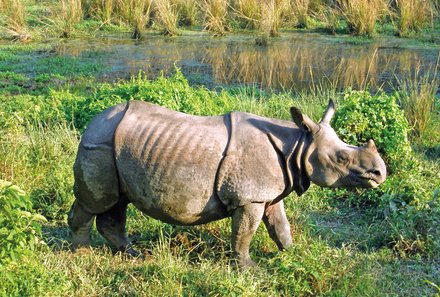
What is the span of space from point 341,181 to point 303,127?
1.49ft

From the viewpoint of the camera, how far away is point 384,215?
6719 millimetres

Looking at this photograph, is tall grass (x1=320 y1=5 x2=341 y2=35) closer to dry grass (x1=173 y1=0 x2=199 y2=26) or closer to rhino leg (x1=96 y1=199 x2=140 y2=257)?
dry grass (x1=173 y1=0 x2=199 y2=26)

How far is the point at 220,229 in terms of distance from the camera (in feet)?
20.0

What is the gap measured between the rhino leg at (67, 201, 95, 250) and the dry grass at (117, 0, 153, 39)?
1088 cm

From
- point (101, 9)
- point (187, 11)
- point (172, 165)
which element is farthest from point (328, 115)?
point (101, 9)

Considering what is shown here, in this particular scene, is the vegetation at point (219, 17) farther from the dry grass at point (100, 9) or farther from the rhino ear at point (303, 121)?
the rhino ear at point (303, 121)

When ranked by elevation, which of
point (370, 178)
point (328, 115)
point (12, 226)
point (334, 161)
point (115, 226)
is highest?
point (328, 115)

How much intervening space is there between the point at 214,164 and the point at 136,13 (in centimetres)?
1150

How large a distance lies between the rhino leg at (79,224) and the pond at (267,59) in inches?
269

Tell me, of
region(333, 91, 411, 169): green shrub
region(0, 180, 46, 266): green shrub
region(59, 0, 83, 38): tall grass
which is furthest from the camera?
region(59, 0, 83, 38): tall grass

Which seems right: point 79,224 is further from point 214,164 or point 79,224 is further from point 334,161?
point 334,161

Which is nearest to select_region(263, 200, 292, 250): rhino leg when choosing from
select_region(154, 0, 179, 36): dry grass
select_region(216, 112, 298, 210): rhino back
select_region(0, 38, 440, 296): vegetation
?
select_region(0, 38, 440, 296): vegetation

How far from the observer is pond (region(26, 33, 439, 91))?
42.7ft

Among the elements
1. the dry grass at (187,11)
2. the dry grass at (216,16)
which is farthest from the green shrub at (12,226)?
the dry grass at (187,11)
